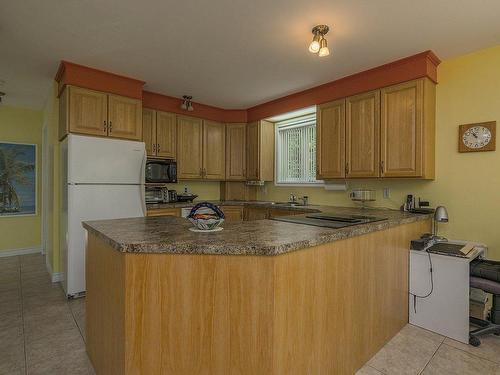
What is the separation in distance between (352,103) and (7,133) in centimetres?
512

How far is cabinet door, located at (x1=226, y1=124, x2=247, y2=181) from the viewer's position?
4.73 m

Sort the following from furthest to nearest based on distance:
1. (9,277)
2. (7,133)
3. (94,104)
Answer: (7,133), (9,277), (94,104)

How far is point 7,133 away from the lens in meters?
4.52

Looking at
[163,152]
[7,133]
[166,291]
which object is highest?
[7,133]

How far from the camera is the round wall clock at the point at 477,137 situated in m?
2.53

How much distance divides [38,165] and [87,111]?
2495 millimetres

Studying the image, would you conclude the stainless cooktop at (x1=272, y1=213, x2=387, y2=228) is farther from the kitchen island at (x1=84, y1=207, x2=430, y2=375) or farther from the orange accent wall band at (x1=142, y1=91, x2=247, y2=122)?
the orange accent wall band at (x1=142, y1=91, x2=247, y2=122)

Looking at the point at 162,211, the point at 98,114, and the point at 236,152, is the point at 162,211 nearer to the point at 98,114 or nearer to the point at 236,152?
the point at 98,114

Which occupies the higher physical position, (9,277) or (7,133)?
(7,133)

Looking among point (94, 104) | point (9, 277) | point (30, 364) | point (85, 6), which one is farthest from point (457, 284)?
point (9, 277)

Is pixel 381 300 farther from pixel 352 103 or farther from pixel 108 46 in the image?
pixel 108 46

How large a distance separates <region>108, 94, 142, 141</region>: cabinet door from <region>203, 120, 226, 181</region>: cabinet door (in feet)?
4.08

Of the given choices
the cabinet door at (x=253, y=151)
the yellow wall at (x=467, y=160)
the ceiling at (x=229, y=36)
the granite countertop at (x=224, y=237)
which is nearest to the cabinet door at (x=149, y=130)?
the ceiling at (x=229, y=36)

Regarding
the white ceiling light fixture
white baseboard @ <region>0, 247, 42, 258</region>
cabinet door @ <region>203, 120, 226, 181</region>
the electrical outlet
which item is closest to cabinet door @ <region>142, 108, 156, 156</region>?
cabinet door @ <region>203, 120, 226, 181</region>
